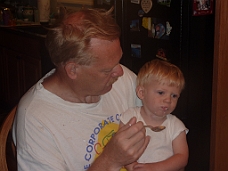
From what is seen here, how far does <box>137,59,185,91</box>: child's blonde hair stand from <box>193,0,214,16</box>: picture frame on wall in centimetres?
83

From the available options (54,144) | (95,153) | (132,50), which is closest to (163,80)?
(95,153)

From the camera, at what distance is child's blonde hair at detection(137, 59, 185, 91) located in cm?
149

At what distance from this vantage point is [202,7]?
7.40 feet

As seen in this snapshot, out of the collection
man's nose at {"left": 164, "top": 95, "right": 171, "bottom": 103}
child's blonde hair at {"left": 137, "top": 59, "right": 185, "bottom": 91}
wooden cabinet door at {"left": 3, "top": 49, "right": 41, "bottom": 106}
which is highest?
child's blonde hair at {"left": 137, "top": 59, "right": 185, "bottom": 91}

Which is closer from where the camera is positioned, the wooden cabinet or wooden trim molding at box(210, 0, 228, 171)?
wooden trim molding at box(210, 0, 228, 171)

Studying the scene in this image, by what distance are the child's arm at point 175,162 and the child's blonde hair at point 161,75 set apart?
200mm

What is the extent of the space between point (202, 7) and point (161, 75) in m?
0.92

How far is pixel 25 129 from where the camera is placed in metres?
1.28

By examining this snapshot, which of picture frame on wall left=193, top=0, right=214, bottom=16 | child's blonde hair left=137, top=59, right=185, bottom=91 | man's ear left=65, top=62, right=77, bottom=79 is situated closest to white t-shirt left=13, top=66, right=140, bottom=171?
man's ear left=65, top=62, right=77, bottom=79

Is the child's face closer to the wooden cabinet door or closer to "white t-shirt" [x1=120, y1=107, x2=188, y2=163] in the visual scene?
"white t-shirt" [x1=120, y1=107, x2=188, y2=163]

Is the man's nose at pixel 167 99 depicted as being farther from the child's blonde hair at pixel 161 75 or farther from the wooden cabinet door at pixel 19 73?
the wooden cabinet door at pixel 19 73

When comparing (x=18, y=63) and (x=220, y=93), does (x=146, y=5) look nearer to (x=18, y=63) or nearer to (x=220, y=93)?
(x=220, y=93)

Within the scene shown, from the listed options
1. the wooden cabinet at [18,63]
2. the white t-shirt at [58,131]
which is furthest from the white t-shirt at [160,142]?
the wooden cabinet at [18,63]

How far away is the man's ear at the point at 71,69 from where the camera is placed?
1333 millimetres
